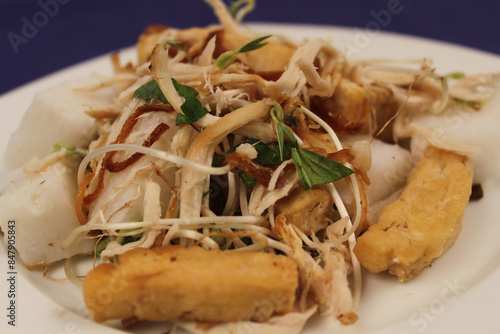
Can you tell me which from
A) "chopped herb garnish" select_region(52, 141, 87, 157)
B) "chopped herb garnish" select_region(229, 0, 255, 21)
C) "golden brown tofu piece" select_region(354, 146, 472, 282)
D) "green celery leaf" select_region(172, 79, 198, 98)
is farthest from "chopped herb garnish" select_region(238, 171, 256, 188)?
"chopped herb garnish" select_region(229, 0, 255, 21)

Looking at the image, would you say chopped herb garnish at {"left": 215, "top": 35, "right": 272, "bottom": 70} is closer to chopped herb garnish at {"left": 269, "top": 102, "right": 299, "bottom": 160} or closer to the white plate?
chopped herb garnish at {"left": 269, "top": 102, "right": 299, "bottom": 160}

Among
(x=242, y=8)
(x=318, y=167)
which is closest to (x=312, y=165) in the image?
(x=318, y=167)

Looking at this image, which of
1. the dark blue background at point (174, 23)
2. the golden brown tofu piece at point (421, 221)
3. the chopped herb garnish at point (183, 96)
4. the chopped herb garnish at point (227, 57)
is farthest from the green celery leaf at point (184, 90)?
the dark blue background at point (174, 23)

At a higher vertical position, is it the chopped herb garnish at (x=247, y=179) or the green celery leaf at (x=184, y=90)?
the green celery leaf at (x=184, y=90)

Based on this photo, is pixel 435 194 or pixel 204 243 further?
pixel 435 194

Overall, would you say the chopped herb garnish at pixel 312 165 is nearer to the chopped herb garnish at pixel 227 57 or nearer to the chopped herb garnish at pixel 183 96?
the chopped herb garnish at pixel 183 96

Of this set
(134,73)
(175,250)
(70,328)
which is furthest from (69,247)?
(134,73)

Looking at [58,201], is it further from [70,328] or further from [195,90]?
[195,90]
